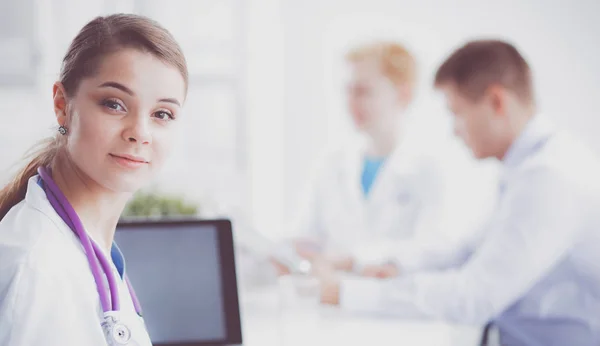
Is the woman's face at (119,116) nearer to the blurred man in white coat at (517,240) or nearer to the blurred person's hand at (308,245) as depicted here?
the blurred man in white coat at (517,240)

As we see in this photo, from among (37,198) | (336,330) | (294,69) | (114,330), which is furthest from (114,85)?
(294,69)

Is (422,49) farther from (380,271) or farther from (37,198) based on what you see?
(37,198)

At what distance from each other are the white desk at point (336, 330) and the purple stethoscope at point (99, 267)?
884 millimetres

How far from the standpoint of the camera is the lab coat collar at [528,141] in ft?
6.40

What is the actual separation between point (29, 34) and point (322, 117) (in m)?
1.64

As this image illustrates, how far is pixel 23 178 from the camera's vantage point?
870mm

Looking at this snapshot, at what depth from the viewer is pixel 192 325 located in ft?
4.54

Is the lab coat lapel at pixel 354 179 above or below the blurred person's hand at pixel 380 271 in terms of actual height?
above

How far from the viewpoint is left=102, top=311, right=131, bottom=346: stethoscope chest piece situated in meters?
0.74

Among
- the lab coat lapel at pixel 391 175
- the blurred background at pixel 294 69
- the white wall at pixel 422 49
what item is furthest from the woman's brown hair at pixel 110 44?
the white wall at pixel 422 49

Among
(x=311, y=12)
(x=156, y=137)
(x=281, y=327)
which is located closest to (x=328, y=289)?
(x=281, y=327)

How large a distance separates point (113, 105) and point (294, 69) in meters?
3.12

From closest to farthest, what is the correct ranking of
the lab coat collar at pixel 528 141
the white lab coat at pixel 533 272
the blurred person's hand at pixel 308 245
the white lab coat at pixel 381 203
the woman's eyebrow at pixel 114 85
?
the woman's eyebrow at pixel 114 85 < the white lab coat at pixel 533 272 < the lab coat collar at pixel 528 141 < the blurred person's hand at pixel 308 245 < the white lab coat at pixel 381 203

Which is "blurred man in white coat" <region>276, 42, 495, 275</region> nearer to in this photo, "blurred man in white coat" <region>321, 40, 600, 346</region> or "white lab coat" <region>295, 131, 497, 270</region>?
"white lab coat" <region>295, 131, 497, 270</region>
